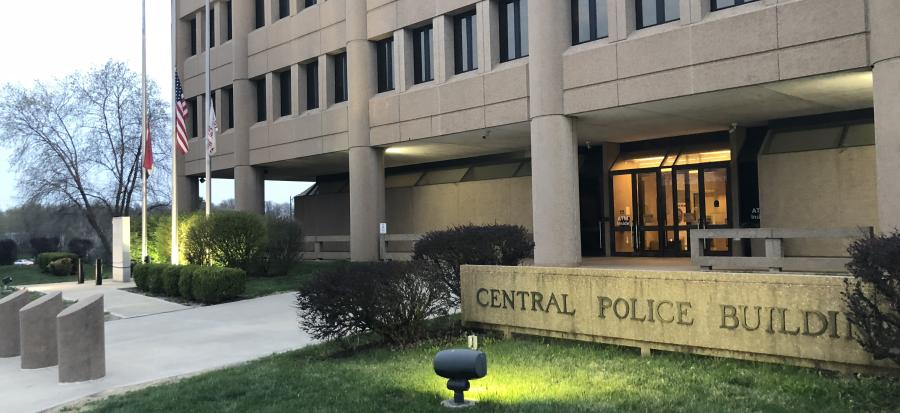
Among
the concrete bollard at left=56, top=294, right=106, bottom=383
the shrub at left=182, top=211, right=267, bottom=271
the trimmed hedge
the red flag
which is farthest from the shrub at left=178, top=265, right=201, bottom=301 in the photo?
the concrete bollard at left=56, top=294, right=106, bottom=383

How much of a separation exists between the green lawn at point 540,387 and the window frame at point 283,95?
849 inches

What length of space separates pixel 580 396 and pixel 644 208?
54.8 feet

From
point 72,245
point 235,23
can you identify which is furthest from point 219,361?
point 72,245

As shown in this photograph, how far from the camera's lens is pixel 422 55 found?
22750mm

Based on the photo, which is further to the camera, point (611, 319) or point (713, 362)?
point (611, 319)

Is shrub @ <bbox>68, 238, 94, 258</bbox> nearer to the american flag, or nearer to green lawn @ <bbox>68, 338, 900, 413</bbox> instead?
the american flag

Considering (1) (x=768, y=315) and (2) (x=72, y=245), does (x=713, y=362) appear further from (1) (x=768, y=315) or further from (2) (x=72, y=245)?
(2) (x=72, y=245)

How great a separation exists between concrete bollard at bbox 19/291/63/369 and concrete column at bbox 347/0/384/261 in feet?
48.9

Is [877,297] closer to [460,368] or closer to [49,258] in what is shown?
[460,368]

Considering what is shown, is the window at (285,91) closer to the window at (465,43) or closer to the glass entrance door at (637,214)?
the window at (465,43)

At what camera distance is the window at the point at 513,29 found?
63.6ft

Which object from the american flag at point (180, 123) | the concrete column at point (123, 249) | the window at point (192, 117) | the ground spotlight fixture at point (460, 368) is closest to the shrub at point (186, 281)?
the american flag at point (180, 123)

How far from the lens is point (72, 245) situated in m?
42.4

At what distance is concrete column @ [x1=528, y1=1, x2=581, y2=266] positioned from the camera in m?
17.8
